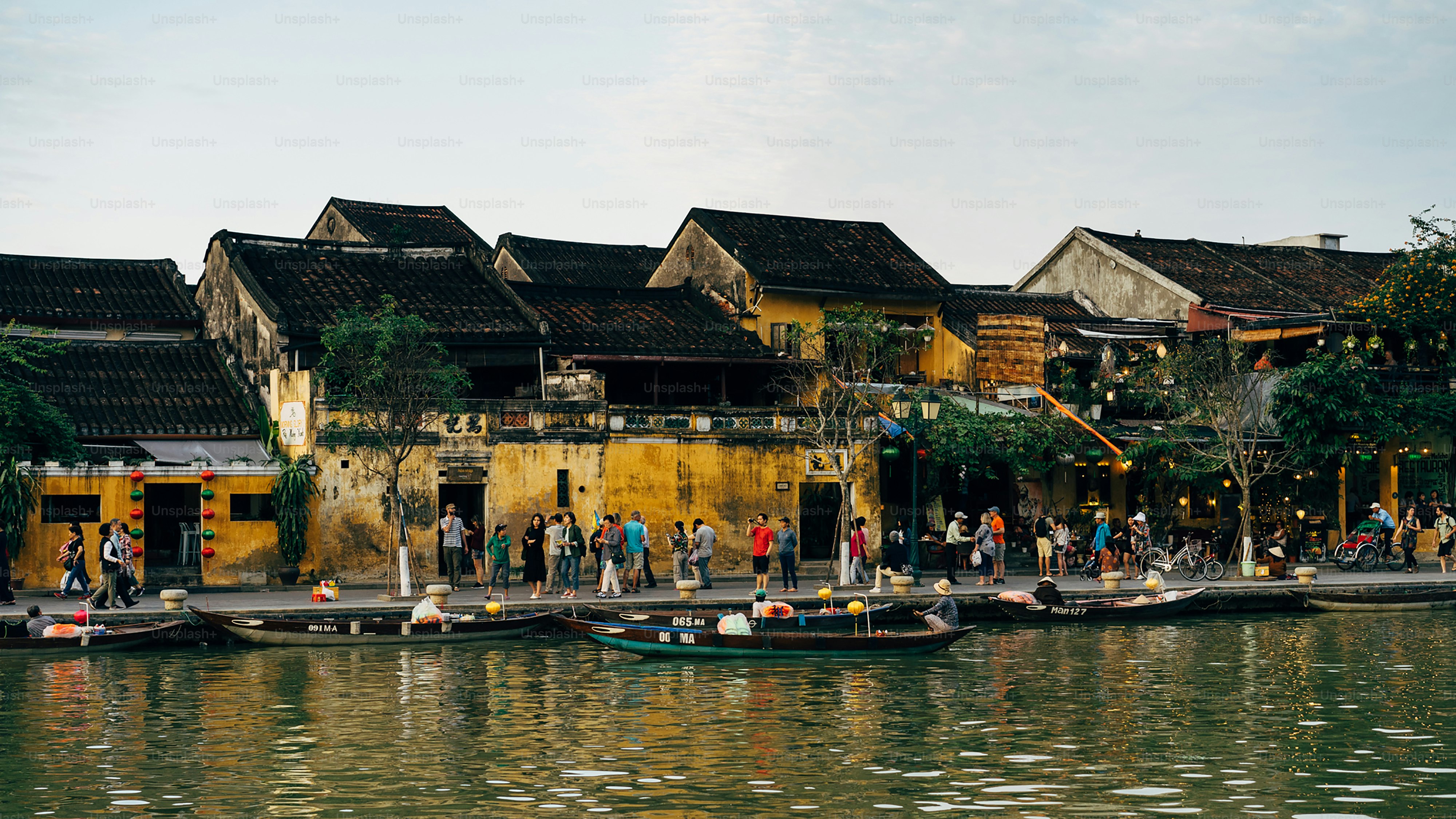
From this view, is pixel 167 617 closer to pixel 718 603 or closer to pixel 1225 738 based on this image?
pixel 718 603

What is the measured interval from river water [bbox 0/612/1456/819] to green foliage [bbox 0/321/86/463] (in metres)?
7.36

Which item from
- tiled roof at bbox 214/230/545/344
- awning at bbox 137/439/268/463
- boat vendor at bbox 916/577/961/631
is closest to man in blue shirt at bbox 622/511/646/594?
tiled roof at bbox 214/230/545/344

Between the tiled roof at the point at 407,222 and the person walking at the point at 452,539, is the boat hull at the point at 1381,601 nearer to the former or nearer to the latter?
the person walking at the point at 452,539

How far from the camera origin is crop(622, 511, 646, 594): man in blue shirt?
99.1 feet

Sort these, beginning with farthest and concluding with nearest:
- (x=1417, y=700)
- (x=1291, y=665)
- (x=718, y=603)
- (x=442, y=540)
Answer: (x=442, y=540)
(x=718, y=603)
(x=1291, y=665)
(x=1417, y=700)

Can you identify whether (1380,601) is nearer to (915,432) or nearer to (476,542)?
(915,432)

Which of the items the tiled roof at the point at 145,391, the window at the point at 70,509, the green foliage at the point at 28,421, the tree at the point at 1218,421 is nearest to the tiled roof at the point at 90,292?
the tiled roof at the point at 145,391

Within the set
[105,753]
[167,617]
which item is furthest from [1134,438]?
[105,753]

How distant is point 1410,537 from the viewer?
36.4 meters

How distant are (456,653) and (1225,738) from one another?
41.2 feet

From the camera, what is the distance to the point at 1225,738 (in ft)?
55.8

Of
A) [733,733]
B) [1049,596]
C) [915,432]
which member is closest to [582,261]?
[915,432]

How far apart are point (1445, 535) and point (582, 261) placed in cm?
2590

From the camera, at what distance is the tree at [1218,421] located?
1422 inches
